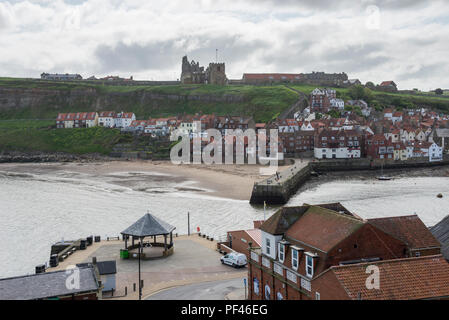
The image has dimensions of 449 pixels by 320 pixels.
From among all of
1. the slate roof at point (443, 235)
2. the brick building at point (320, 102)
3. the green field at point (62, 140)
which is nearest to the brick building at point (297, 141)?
the brick building at point (320, 102)

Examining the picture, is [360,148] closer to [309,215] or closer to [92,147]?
[92,147]

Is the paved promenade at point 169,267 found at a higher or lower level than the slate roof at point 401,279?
lower

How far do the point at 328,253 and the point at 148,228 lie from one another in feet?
54.0

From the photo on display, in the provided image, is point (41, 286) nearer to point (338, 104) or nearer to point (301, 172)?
point (301, 172)

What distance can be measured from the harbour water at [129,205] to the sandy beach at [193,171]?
8.15 ft

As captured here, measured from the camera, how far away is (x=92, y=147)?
115375mm

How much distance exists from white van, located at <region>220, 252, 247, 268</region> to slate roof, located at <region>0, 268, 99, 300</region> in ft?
35.1

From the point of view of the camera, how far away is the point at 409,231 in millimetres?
20266

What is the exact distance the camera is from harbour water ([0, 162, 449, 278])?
40344 millimetres

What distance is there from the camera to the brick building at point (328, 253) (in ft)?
47.2

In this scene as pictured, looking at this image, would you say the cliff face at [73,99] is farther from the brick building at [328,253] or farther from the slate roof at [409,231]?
the brick building at [328,253]

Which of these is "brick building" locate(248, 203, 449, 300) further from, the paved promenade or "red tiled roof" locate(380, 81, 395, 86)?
"red tiled roof" locate(380, 81, 395, 86)

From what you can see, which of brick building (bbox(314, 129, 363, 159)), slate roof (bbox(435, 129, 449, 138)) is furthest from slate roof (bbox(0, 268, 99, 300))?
slate roof (bbox(435, 129, 449, 138))
